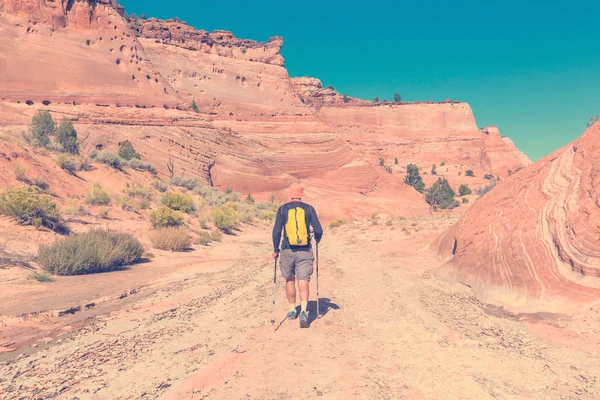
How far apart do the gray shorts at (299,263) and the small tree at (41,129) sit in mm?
22666

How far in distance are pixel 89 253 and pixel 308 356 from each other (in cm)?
727

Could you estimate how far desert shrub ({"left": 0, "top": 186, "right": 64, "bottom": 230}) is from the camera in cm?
1054

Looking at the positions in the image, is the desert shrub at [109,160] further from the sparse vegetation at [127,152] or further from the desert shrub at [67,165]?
the sparse vegetation at [127,152]

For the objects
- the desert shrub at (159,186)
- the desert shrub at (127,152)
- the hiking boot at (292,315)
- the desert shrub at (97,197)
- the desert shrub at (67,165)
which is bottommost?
the hiking boot at (292,315)

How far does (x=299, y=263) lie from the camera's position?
5066 millimetres

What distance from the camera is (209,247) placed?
566 inches

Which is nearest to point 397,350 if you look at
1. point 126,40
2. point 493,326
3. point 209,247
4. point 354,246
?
point 493,326

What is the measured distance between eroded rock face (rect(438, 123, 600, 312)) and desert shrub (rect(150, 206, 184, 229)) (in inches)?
430

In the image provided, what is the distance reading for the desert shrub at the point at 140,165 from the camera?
82.8 feet

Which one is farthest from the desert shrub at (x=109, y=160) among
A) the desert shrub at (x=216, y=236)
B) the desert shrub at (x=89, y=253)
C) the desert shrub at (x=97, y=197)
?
the desert shrub at (x=89, y=253)

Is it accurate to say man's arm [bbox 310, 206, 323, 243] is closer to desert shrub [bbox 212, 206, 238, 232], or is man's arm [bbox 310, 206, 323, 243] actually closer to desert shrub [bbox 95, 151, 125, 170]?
desert shrub [bbox 212, 206, 238, 232]

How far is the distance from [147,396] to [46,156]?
19.3m

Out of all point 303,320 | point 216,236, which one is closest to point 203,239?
point 216,236

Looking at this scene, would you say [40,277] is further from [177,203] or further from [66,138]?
[66,138]
